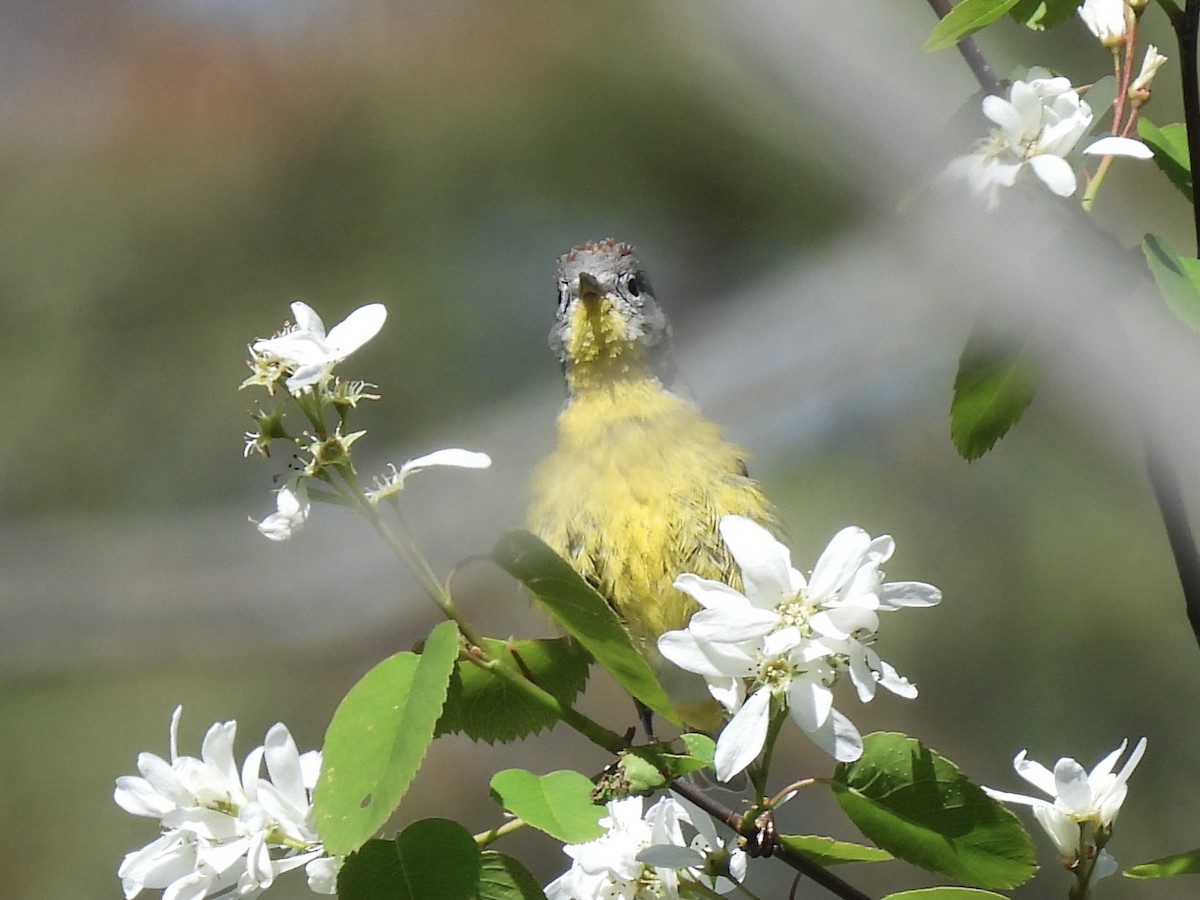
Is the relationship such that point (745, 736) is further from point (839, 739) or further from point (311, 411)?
point (311, 411)

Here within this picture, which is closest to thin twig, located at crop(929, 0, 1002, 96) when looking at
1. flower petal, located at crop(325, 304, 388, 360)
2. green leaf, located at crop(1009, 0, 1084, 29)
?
green leaf, located at crop(1009, 0, 1084, 29)

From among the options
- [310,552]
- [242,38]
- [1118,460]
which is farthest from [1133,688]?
[242,38]

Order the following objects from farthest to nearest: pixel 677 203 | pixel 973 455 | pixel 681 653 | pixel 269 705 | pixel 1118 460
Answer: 1. pixel 677 203
2. pixel 269 705
3. pixel 1118 460
4. pixel 973 455
5. pixel 681 653

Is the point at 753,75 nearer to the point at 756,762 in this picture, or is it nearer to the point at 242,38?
the point at 242,38

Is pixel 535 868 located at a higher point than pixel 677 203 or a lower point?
lower

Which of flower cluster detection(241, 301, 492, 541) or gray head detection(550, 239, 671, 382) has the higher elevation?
gray head detection(550, 239, 671, 382)

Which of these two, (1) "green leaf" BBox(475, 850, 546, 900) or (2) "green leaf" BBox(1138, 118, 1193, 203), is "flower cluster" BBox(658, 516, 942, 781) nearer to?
(1) "green leaf" BBox(475, 850, 546, 900)

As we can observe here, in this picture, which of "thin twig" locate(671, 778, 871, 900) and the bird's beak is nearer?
A: "thin twig" locate(671, 778, 871, 900)
